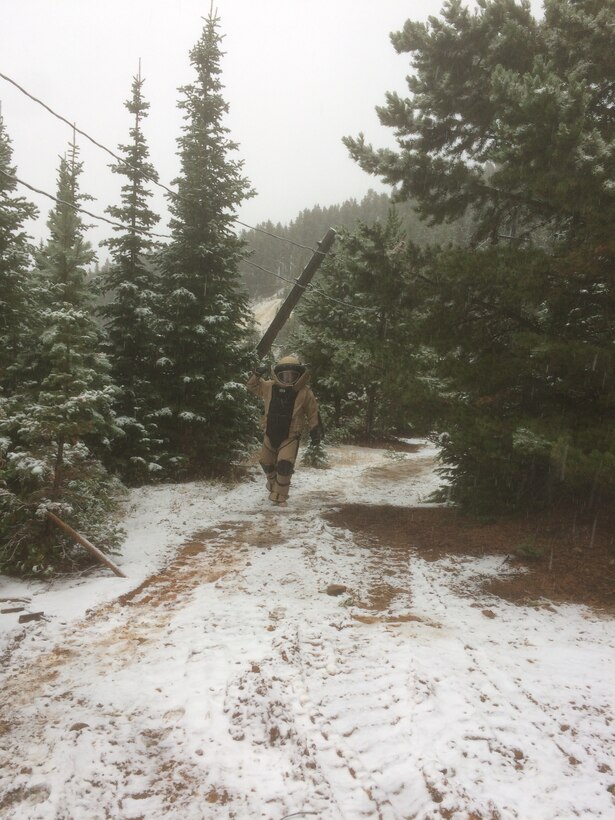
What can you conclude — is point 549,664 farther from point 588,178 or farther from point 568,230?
point 568,230

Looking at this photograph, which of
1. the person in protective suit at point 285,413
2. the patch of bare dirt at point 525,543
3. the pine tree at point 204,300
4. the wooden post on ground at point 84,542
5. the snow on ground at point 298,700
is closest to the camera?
the snow on ground at point 298,700

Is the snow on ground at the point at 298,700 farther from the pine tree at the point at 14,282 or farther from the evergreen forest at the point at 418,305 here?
the pine tree at the point at 14,282

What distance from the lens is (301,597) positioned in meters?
5.07

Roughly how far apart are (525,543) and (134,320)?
9.57m

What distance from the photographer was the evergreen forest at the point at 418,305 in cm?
567

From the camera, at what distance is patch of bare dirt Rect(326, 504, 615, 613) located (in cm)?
530

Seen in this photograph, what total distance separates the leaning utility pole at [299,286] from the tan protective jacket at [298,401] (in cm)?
371

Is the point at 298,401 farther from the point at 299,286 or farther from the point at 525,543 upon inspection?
the point at 299,286

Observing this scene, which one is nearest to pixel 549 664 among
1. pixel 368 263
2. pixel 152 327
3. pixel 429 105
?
pixel 368 263

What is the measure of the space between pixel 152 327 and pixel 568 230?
875 cm

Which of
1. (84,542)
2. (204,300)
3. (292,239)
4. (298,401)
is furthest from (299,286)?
(292,239)

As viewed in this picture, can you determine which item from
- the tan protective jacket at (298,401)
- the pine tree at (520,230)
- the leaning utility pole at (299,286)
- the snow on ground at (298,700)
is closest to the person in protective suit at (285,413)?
the tan protective jacket at (298,401)

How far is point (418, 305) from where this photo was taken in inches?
301

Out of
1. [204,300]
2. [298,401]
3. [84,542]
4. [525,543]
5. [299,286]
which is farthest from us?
[299,286]
